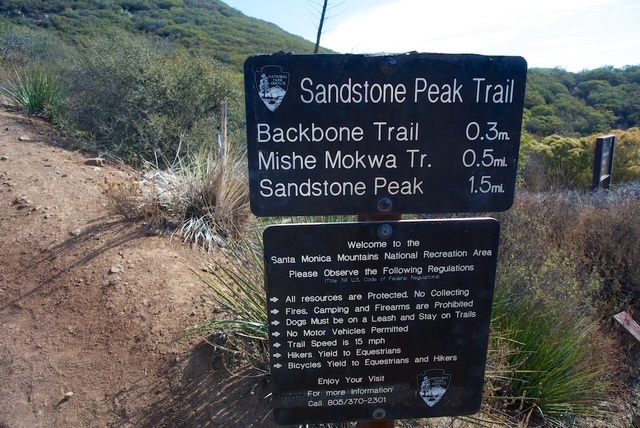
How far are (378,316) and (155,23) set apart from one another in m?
33.1

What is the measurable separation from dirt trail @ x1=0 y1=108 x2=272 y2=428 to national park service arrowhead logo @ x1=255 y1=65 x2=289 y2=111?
178 centimetres

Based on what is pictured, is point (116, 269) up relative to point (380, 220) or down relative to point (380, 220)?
down

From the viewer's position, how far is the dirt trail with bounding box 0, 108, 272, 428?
9.89ft

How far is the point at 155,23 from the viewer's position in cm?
3105

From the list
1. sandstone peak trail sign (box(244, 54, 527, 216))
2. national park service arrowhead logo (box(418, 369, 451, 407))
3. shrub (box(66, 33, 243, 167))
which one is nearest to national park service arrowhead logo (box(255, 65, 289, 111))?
sandstone peak trail sign (box(244, 54, 527, 216))

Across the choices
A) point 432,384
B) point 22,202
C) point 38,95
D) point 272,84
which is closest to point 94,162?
point 22,202

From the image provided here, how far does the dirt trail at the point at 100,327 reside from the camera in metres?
3.02

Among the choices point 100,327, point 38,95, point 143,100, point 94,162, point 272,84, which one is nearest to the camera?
point 272,84

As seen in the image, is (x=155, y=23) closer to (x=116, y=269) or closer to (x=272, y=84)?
(x=116, y=269)

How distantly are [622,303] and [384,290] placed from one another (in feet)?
15.3

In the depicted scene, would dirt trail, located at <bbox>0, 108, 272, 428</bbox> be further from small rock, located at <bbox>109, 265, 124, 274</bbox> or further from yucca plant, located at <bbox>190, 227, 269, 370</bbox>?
yucca plant, located at <bbox>190, 227, 269, 370</bbox>

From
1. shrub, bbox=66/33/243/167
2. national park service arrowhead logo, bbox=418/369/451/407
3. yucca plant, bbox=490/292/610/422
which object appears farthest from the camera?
shrub, bbox=66/33/243/167

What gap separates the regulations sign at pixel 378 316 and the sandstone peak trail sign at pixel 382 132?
103mm

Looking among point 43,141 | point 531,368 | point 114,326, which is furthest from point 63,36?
point 531,368
